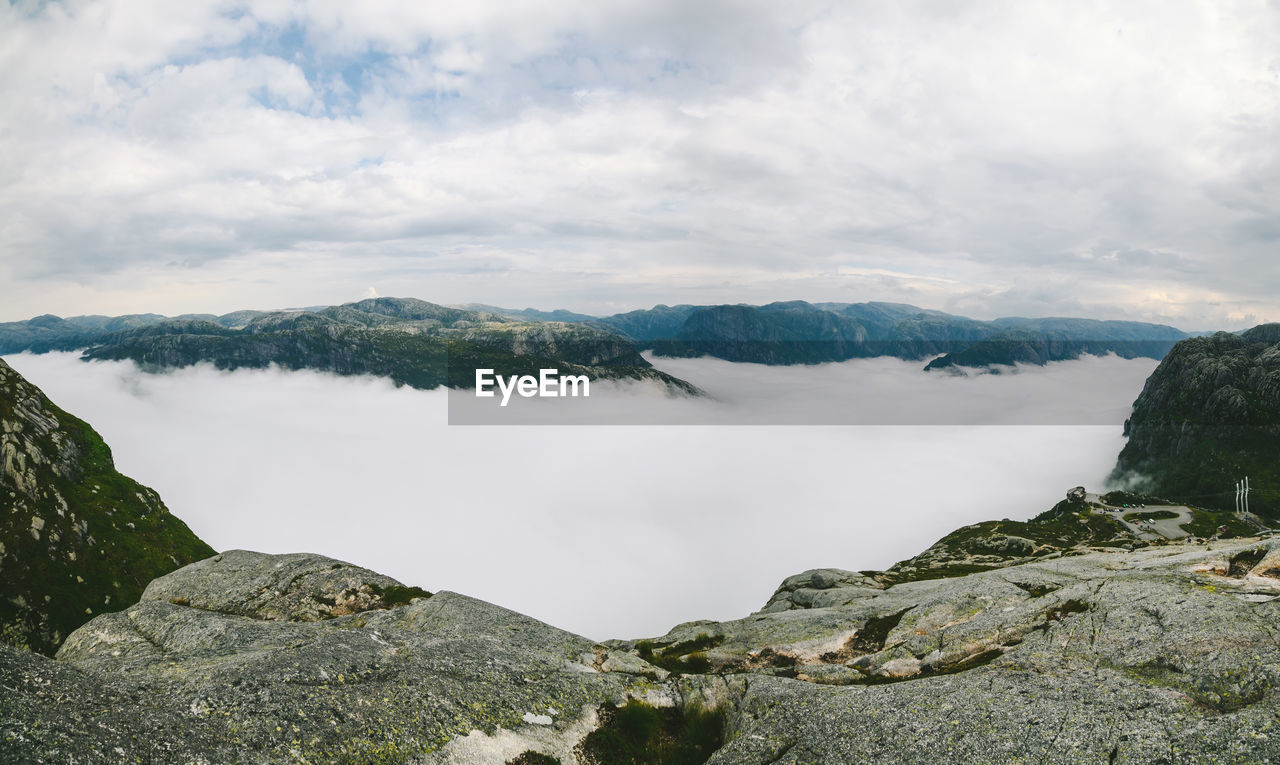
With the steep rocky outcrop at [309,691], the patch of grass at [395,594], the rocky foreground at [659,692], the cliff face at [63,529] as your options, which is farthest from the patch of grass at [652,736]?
the cliff face at [63,529]

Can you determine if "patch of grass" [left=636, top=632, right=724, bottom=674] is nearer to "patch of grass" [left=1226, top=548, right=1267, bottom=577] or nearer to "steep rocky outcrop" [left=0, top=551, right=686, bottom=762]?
"steep rocky outcrop" [left=0, top=551, right=686, bottom=762]

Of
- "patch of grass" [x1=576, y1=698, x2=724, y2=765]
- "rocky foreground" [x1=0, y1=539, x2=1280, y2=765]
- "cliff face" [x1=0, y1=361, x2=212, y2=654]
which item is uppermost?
"rocky foreground" [x1=0, y1=539, x2=1280, y2=765]

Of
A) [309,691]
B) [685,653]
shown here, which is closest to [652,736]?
[309,691]

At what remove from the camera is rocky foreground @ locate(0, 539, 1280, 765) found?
53.6 feet

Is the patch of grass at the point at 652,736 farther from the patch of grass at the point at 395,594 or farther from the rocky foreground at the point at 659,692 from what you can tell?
the patch of grass at the point at 395,594

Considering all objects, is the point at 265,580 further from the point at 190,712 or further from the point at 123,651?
the point at 190,712

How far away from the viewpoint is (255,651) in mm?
23922

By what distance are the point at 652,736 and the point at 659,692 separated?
10.6 ft

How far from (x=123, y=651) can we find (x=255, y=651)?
32.0ft

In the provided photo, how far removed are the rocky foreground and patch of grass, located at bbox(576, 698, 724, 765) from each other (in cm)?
9

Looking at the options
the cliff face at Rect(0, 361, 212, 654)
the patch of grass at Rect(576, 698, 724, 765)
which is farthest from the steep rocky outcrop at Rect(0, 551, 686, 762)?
the cliff face at Rect(0, 361, 212, 654)

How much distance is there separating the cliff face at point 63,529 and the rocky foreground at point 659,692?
137 metres

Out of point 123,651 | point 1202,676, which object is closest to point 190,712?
point 123,651

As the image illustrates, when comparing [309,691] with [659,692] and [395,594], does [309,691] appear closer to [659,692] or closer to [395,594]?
[659,692]
